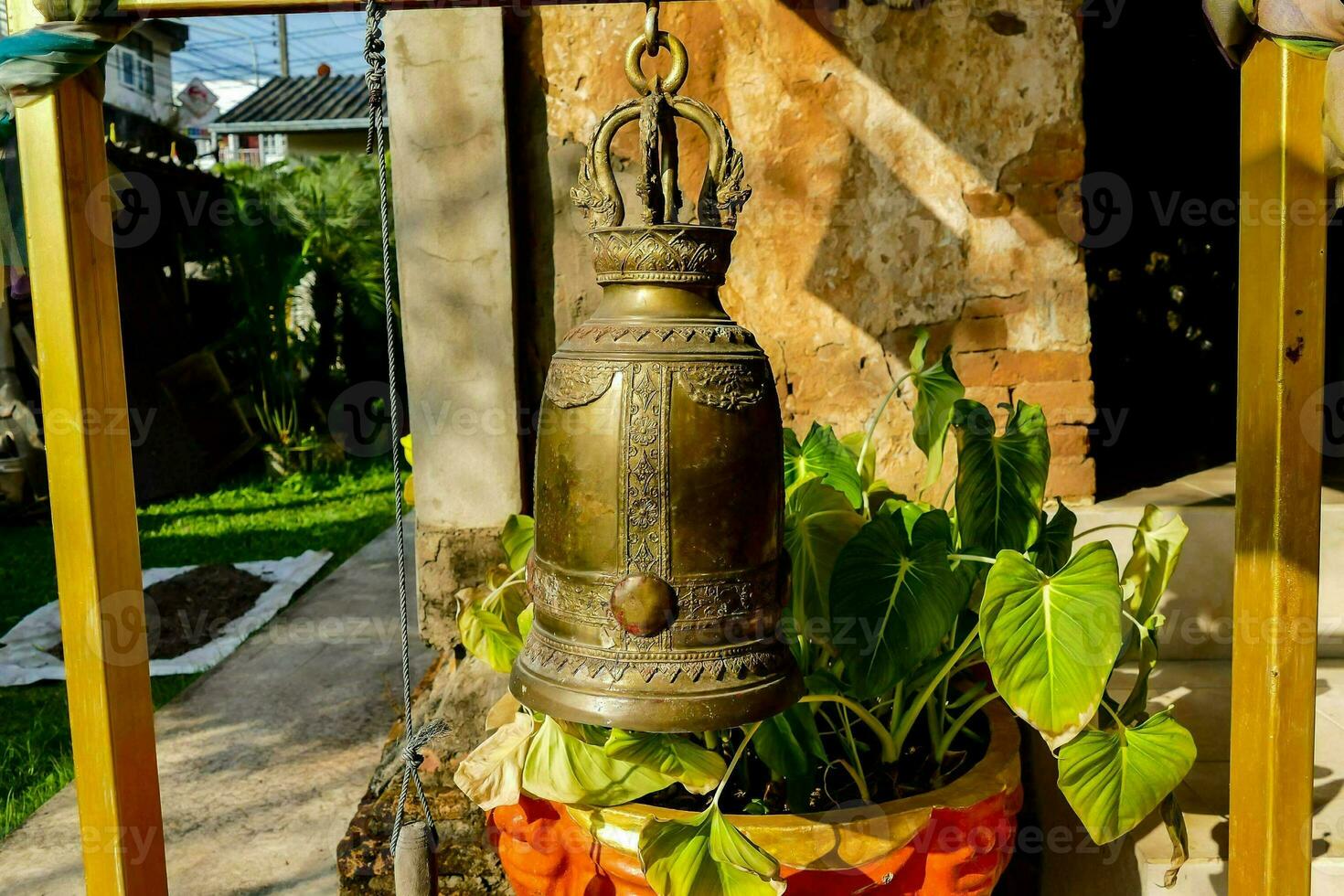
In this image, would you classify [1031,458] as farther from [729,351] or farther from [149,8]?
[149,8]

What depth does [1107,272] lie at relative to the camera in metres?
4.17

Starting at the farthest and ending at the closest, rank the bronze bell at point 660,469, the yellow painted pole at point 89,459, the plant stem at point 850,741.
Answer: the plant stem at point 850,741 < the yellow painted pole at point 89,459 < the bronze bell at point 660,469

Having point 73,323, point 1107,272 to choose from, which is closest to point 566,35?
point 73,323

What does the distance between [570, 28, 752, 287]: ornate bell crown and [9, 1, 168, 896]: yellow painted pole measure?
84cm

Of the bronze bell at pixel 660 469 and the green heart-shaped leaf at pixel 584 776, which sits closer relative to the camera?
the bronze bell at pixel 660 469

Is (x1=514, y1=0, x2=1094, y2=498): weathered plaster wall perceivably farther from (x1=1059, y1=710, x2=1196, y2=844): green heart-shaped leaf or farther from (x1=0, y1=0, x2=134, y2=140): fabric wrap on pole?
(x1=0, y1=0, x2=134, y2=140): fabric wrap on pole

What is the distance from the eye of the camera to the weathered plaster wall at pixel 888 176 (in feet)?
8.91

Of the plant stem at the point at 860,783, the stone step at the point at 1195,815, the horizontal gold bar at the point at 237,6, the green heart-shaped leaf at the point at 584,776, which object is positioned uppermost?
the horizontal gold bar at the point at 237,6

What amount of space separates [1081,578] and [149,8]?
5.39 feet

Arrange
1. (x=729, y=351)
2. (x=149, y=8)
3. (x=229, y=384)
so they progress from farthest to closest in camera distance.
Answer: (x=229, y=384) → (x=149, y=8) → (x=729, y=351)

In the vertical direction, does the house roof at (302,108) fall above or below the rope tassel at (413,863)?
above
